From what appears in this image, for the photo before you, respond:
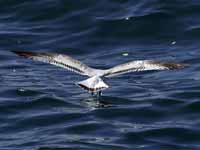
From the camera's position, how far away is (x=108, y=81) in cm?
1830

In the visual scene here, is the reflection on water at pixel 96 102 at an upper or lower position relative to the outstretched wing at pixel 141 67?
lower

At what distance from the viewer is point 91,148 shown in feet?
48.2

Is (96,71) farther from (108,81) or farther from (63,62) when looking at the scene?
(108,81)

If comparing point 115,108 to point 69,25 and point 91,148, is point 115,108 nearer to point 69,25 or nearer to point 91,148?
point 91,148

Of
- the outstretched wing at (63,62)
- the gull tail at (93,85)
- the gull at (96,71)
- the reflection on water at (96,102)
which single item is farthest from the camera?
the reflection on water at (96,102)

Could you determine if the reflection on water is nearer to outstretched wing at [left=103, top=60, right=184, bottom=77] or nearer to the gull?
the gull

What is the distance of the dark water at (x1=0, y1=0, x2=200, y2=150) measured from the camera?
15352 mm

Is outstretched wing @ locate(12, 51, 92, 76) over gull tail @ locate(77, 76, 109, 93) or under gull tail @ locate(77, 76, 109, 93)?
over

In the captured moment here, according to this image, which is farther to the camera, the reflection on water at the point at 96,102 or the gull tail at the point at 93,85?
the reflection on water at the point at 96,102

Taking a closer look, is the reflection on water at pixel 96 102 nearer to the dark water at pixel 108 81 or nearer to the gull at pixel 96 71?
the dark water at pixel 108 81

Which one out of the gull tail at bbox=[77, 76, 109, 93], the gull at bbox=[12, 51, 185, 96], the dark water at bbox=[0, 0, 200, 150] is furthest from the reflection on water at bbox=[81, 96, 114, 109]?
the gull tail at bbox=[77, 76, 109, 93]

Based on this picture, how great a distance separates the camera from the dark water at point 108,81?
15.4 m

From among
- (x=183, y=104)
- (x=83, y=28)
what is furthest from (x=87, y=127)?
(x=83, y=28)

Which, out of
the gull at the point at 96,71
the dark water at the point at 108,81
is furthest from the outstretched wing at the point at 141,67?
the dark water at the point at 108,81
